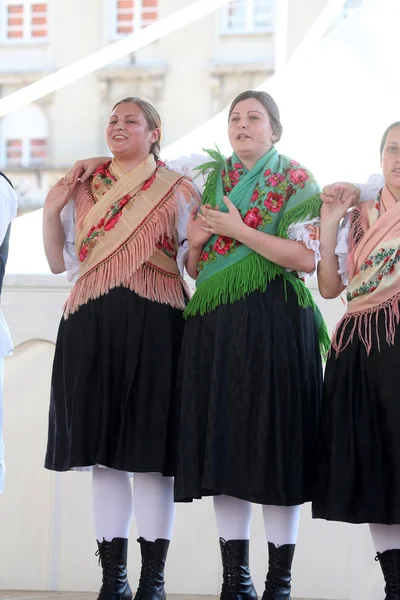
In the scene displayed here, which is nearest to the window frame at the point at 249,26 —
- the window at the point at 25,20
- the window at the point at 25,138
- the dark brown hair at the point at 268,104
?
the window at the point at 25,20

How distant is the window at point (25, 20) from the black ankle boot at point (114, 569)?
28.9 meters

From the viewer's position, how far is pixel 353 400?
230 cm

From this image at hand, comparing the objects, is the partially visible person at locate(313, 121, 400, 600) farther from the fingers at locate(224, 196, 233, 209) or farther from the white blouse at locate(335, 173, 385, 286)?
the fingers at locate(224, 196, 233, 209)

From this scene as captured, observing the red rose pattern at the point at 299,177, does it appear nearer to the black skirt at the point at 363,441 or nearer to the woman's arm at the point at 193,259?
the woman's arm at the point at 193,259

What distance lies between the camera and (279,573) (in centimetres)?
235

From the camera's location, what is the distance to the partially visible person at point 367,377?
225 cm

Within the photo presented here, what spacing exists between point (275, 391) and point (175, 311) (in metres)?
0.40

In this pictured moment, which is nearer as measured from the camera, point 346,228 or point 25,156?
point 346,228

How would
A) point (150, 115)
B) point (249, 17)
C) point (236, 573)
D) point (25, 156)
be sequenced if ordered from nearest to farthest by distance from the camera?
point (236, 573) < point (150, 115) < point (249, 17) < point (25, 156)

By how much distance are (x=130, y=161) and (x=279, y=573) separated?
1.22 meters

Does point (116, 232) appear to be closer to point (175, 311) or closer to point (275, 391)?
point (175, 311)

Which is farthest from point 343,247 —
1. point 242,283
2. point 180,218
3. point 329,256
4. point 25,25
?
point 25,25

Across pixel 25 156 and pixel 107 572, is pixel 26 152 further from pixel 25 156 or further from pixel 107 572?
pixel 107 572

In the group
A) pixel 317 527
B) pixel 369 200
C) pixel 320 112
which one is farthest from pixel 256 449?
pixel 320 112
